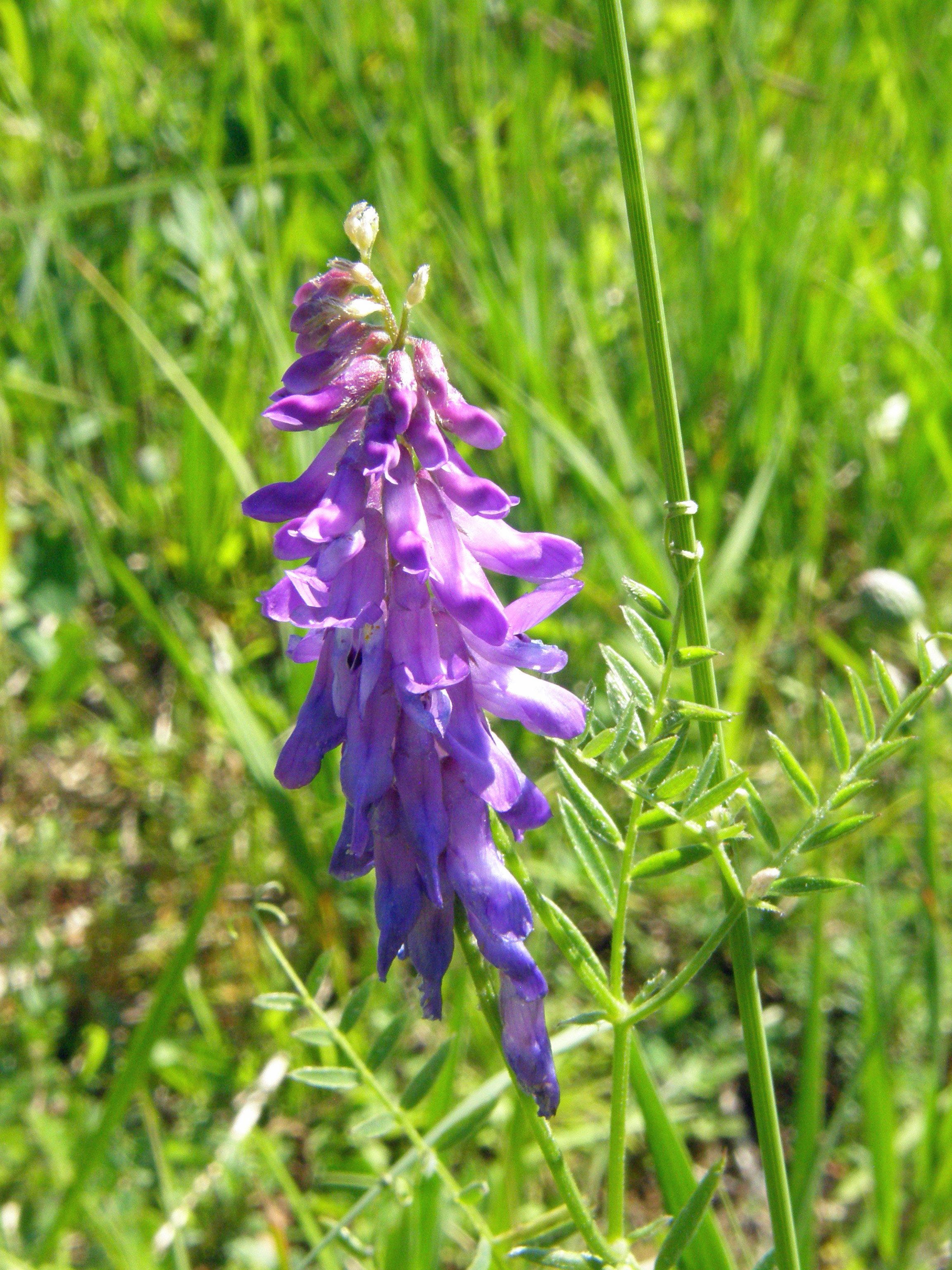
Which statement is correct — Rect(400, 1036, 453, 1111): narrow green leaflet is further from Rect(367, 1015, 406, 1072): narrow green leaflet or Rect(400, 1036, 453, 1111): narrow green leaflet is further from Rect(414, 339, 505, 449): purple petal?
Rect(414, 339, 505, 449): purple petal

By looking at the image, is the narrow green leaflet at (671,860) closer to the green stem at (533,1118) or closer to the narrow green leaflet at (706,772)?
the narrow green leaflet at (706,772)

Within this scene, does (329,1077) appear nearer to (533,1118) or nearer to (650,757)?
(533,1118)

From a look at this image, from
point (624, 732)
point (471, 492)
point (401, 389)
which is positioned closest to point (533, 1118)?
point (624, 732)

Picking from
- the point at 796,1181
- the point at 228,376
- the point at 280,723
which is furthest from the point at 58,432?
the point at 796,1181

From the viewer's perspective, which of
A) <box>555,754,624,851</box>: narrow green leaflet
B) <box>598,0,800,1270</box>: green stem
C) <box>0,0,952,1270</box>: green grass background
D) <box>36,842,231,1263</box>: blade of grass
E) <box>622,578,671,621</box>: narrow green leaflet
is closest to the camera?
<box>598,0,800,1270</box>: green stem

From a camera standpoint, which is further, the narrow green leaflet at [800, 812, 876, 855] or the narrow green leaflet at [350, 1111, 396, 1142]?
the narrow green leaflet at [350, 1111, 396, 1142]

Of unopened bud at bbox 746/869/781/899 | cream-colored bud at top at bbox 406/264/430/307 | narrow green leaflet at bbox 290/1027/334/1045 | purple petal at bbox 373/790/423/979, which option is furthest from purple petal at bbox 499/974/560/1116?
cream-colored bud at top at bbox 406/264/430/307

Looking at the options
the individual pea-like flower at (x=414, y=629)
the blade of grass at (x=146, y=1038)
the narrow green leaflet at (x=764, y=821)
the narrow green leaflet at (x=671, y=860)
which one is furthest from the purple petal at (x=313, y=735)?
the blade of grass at (x=146, y=1038)
